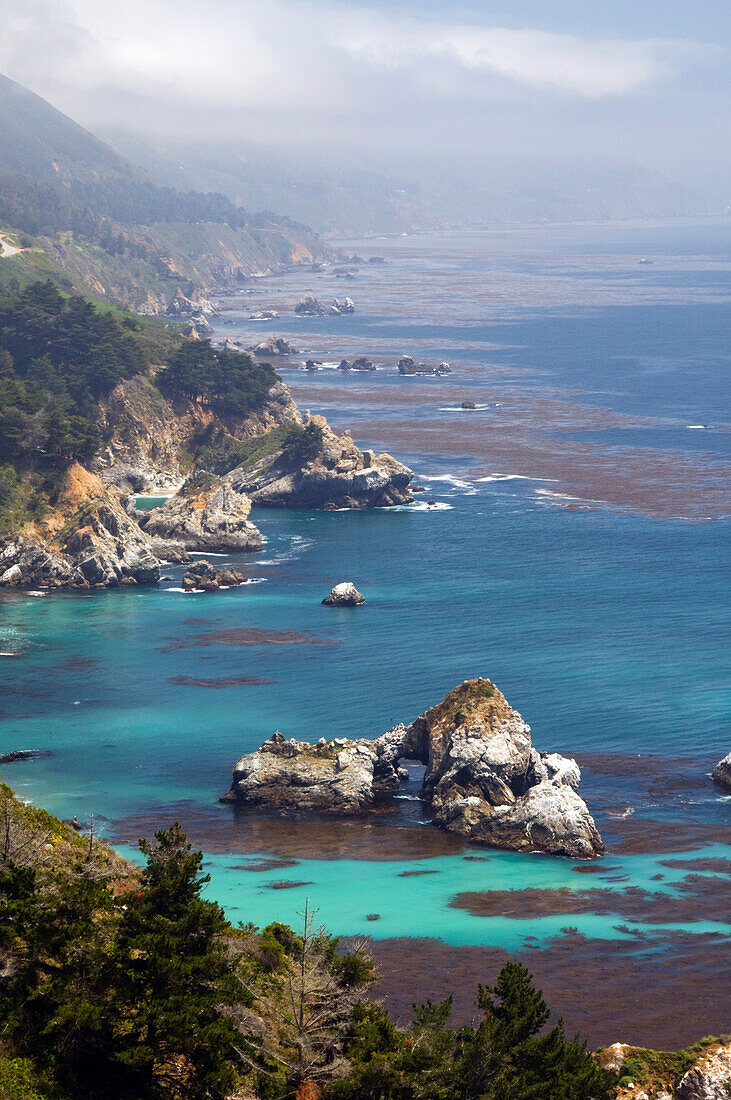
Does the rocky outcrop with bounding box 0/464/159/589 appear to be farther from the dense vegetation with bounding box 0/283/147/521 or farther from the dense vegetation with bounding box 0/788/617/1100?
the dense vegetation with bounding box 0/788/617/1100

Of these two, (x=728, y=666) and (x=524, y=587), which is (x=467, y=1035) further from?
(x=524, y=587)

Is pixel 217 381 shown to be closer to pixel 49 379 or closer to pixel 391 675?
pixel 49 379

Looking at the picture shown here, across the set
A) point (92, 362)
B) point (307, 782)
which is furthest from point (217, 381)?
point (307, 782)

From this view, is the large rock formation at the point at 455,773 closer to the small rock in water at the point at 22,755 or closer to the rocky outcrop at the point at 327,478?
the small rock in water at the point at 22,755

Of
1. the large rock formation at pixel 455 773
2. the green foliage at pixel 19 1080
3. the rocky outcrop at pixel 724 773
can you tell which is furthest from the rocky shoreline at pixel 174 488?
the green foliage at pixel 19 1080

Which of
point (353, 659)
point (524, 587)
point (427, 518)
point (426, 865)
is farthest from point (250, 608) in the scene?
point (426, 865)

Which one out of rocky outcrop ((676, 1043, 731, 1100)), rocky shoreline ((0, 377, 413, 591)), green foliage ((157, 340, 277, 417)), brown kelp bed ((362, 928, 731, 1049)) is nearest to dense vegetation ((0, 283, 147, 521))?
rocky shoreline ((0, 377, 413, 591))
